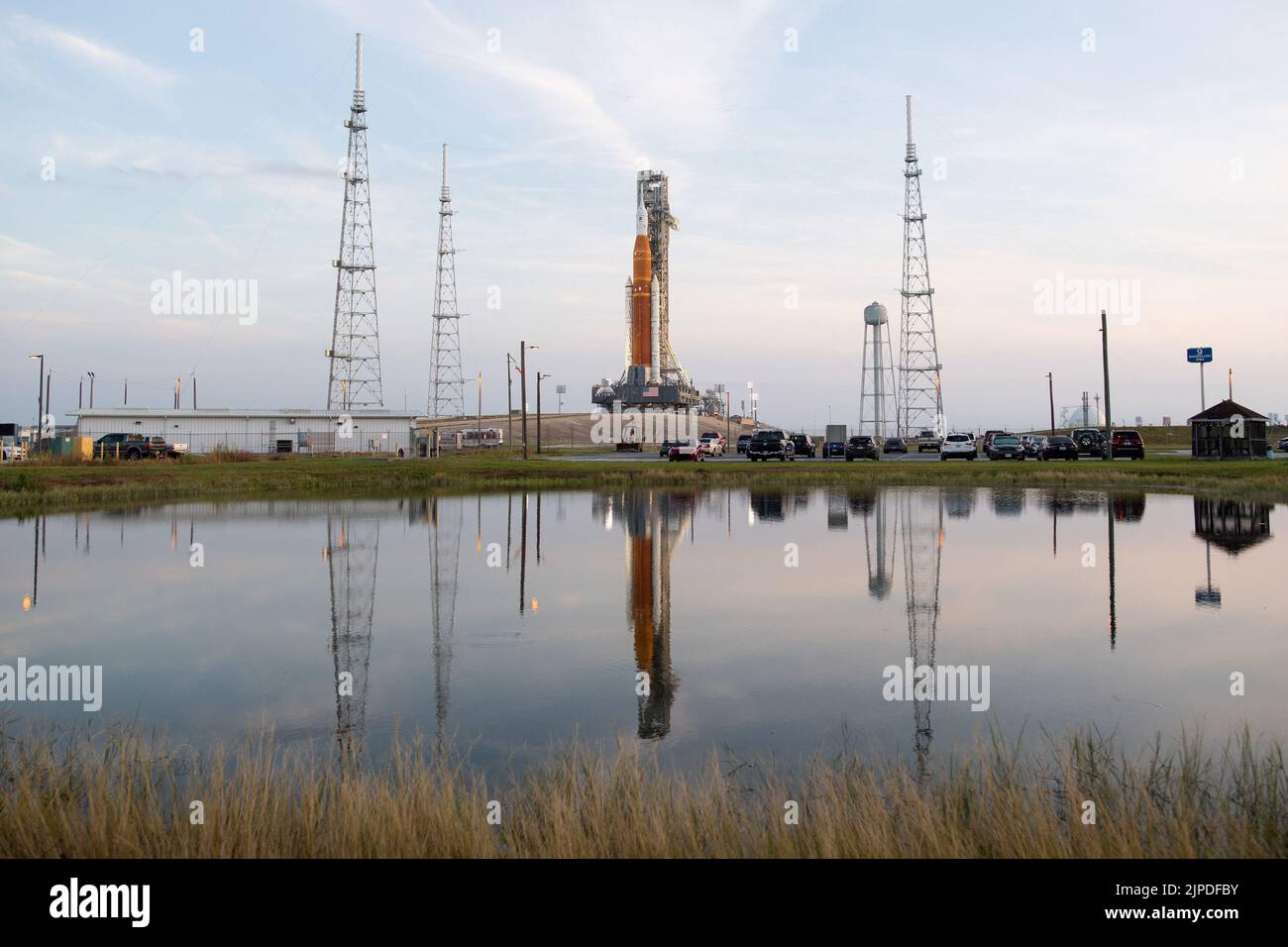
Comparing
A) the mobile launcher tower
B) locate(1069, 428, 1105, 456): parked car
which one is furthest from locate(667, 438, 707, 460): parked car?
the mobile launcher tower

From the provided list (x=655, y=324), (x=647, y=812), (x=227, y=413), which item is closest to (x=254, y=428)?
(x=227, y=413)

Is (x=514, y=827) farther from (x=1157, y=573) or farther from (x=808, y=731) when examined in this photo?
(x=1157, y=573)

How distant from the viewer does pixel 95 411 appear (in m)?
74.1

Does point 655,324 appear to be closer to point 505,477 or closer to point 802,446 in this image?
point 802,446

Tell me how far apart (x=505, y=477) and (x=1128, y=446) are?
4346 cm

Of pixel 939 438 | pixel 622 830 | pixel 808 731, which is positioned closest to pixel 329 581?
pixel 808 731

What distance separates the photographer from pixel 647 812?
5.99 metres

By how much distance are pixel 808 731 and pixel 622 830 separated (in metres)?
3.54

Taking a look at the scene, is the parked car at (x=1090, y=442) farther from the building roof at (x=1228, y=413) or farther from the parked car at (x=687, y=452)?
the parked car at (x=687, y=452)

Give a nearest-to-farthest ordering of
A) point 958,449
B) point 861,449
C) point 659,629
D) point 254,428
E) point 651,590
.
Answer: point 659,629 < point 651,590 < point 958,449 < point 861,449 < point 254,428

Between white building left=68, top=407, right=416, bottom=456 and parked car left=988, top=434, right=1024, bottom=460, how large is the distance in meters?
48.7

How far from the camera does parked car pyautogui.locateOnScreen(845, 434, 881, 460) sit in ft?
223

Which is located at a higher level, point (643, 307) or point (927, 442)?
point (643, 307)

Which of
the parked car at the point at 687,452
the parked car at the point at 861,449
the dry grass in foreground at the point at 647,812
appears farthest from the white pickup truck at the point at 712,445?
the dry grass in foreground at the point at 647,812
